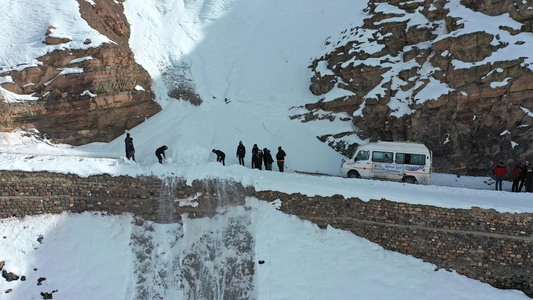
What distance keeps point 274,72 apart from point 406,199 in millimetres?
14326

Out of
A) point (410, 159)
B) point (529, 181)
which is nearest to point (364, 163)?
point (410, 159)

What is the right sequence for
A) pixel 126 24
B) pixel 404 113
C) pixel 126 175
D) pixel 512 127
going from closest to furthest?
pixel 126 175
pixel 512 127
pixel 404 113
pixel 126 24

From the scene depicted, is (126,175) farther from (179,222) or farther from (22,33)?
(22,33)

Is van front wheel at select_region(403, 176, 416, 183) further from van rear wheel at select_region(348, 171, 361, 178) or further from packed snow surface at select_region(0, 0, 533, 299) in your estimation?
van rear wheel at select_region(348, 171, 361, 178)

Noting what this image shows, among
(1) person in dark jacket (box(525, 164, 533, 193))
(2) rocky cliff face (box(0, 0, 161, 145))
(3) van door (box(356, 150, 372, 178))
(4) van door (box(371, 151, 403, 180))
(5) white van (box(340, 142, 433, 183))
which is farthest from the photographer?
(2) rocky cliff face (box(0, 0, 161, 145))

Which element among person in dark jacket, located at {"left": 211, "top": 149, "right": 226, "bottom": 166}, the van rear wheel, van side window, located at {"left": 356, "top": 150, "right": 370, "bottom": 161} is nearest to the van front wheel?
van side window, located at {"left": 356, "top": 150, "right": 370, "bottom": 161}

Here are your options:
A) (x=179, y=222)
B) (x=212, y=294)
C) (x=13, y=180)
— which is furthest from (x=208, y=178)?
(x=13, y=180)

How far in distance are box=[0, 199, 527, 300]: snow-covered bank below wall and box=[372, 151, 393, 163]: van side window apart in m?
4.35

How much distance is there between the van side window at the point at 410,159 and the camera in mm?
14305

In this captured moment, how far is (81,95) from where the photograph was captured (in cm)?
1791

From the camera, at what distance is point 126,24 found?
74.1 ft

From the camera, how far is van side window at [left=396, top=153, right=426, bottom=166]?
46.9 feet

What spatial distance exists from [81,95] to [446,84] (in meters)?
18.6

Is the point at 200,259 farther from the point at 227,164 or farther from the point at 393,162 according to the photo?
the point at 393,162
